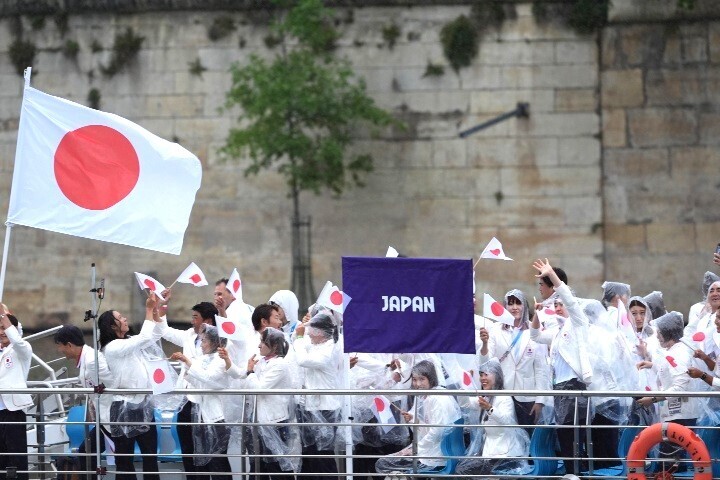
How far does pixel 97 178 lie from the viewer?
40.0 feet

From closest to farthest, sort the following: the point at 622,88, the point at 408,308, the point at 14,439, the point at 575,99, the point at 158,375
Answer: the point at 158,375 < the point at 408,308 < the point at 14,439 < the point at 622,88 < the point at 575,99

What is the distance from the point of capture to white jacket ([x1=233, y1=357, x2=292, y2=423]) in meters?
12.2

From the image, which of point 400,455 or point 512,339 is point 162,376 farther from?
point 512,339

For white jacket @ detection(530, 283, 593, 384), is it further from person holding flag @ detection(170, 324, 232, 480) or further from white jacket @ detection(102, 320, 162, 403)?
white jacket @ detection(102, 320, 162, 403)

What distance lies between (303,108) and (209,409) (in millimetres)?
12099

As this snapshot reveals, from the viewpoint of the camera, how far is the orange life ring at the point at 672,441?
11.0 m

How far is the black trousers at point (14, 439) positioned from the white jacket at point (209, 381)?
154cm

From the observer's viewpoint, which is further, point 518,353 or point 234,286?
point 234,286

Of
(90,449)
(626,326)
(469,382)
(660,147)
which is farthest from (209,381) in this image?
(660,147)

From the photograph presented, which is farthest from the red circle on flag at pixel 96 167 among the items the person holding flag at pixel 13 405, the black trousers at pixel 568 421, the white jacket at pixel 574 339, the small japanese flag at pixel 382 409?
the black trousers at pixel 568 421

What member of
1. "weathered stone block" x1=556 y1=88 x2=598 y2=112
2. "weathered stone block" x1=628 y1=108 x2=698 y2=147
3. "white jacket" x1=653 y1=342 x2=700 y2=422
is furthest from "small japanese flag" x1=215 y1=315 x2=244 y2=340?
"weathered stone block" x1=628 y1=108 x2=698 y2=147

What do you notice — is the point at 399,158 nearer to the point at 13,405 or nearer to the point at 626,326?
the point at 626,326

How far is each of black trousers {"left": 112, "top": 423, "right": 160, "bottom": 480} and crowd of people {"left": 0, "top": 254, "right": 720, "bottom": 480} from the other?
12mm

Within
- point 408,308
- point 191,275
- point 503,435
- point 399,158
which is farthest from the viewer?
point 399,158
